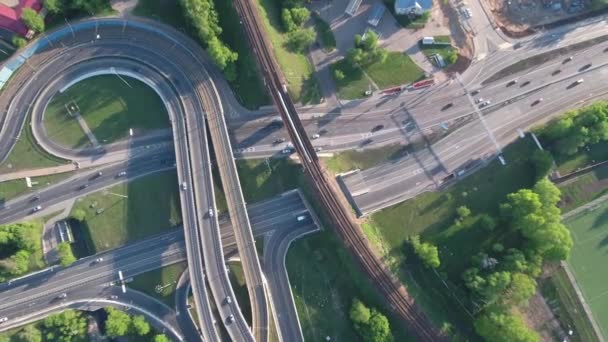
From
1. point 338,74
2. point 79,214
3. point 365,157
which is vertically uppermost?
point 338,74

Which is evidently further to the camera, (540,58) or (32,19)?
(540,58)

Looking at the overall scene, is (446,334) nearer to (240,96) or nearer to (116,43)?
(240,96)

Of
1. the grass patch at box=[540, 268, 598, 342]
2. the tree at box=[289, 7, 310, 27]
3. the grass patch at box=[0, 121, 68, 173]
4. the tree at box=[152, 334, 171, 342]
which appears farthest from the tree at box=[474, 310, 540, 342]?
the grass patch at box=[0, 121, 68, 173]

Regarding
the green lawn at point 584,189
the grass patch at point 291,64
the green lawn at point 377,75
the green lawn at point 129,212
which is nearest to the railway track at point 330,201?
the grass patch at point 291,64

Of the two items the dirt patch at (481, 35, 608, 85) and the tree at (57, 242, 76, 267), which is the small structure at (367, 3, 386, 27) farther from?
the tree at (57, 242, 76, 267)

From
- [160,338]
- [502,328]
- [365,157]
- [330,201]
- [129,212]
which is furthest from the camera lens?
[365,157]

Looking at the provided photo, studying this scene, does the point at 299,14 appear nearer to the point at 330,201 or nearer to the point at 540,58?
the point at 330,201

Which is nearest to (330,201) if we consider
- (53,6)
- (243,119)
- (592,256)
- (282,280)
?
(282,280)
